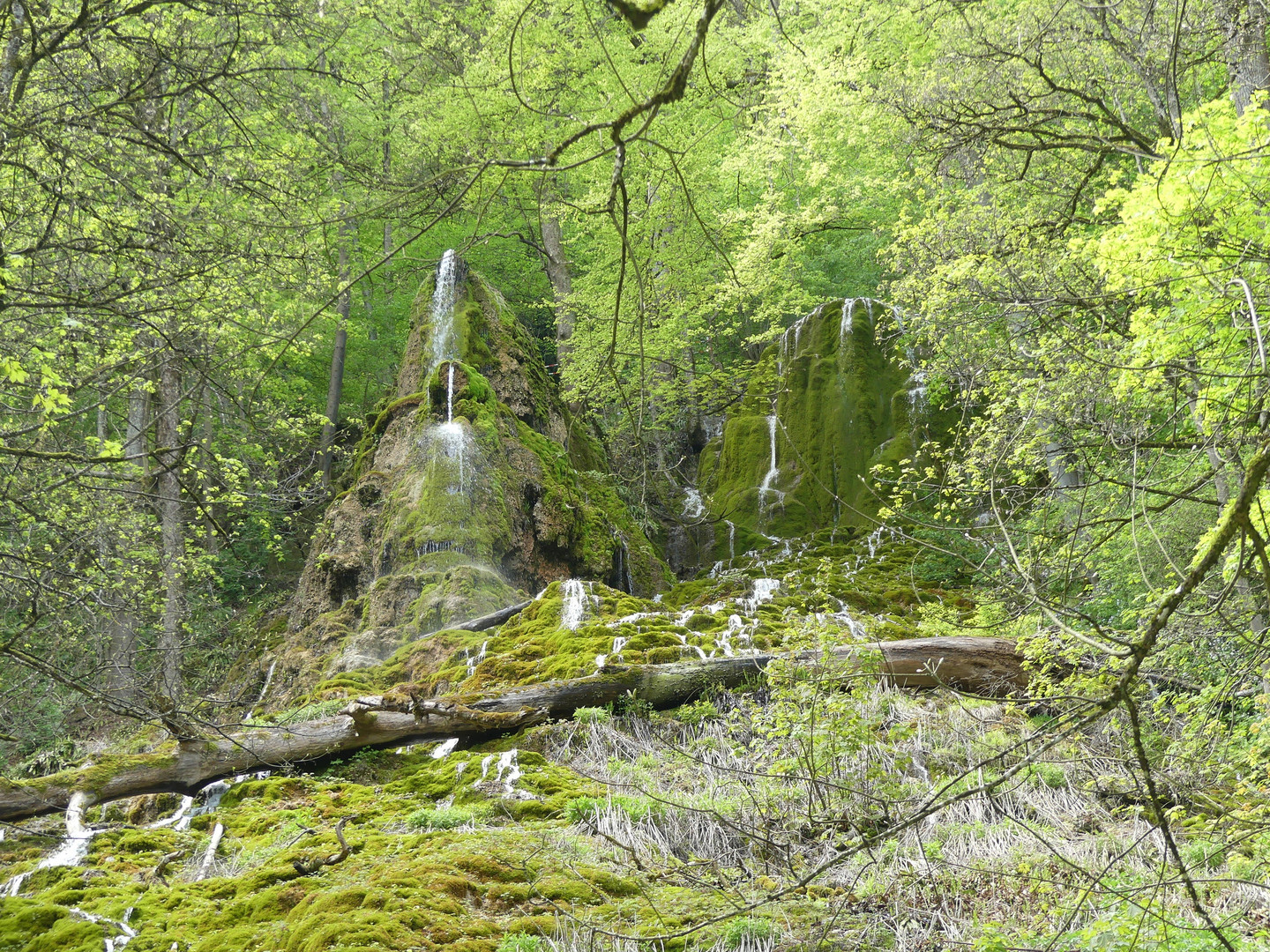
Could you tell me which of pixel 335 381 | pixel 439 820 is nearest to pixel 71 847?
pixel 439 820

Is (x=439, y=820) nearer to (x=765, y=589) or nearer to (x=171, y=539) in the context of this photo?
(x=765, y=589)

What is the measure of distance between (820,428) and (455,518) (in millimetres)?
7860

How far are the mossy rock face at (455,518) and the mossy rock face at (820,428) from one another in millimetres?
2913

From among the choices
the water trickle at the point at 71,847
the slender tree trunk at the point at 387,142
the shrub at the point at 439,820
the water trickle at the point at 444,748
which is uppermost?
the slender tree trunk at the point at 387,142

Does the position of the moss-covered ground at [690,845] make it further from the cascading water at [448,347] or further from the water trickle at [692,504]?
the water trickle at [692,504]

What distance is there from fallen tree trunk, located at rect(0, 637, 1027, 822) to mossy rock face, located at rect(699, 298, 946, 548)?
7.79m

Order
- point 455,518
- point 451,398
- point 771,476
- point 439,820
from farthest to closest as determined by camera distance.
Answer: point 771,476, point 451,398, point 455,518, point 439,820

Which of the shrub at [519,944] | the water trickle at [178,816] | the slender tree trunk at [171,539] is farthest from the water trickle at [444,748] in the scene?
the slender tree trunk at [171,539]

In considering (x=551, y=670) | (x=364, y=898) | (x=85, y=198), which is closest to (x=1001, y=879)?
(x=364, y=898)

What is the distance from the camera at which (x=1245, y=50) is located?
5418 millimetres

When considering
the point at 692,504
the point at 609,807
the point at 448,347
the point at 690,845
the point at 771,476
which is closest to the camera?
the point at 690,845

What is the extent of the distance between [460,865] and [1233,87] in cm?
699

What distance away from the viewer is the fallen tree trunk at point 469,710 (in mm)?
5098

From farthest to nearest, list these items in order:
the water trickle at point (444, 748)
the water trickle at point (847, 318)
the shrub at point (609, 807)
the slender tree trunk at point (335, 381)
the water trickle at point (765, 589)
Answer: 1. the slender tree trunk at point (335, 381)
2. the water trickle at point (847, 318)
3. the water trickle at point (765, 589)
4. the water trickle at point (444, 748)
5. the shrub at point (609, 807)
